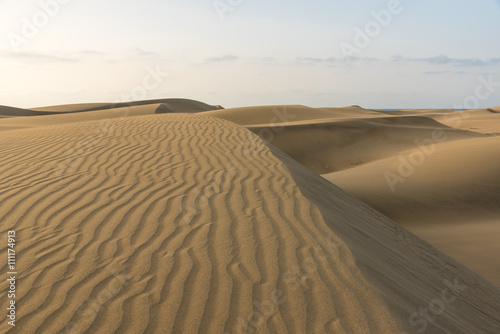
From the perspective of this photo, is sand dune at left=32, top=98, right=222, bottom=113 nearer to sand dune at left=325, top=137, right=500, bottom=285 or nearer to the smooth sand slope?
the smooth sand slope

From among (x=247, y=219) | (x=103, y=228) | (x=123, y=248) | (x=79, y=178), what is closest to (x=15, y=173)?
(x=79, y=178)

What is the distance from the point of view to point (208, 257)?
328 cm

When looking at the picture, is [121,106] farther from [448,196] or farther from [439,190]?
[448,196]

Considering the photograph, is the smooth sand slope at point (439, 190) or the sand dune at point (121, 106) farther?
the sand dune at point (121, 106)

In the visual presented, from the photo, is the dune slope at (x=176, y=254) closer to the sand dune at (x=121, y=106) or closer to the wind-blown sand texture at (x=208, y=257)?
the wind-blown sand texture at (x=208, y=257)

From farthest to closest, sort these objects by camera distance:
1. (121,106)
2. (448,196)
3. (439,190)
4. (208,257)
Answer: (121,106) < (439,190) < (448,196) < (208,257)

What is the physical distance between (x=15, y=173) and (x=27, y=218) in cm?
194

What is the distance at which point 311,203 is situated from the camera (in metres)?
4.58

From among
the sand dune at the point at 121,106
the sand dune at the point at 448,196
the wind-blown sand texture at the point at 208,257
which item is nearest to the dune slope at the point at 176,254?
the wind-blown sand texture at the point at 208,257

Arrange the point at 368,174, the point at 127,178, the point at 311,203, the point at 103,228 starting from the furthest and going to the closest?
the point at 368,174, the point at 127,178, the point at 311,203, the point at 103,228

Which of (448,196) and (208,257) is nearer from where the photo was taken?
(208,257)

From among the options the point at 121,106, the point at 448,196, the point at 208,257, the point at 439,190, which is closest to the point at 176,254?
the point at 208,257

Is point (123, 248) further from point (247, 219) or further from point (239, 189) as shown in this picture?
point (239, 189)

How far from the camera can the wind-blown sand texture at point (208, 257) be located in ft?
8.71
